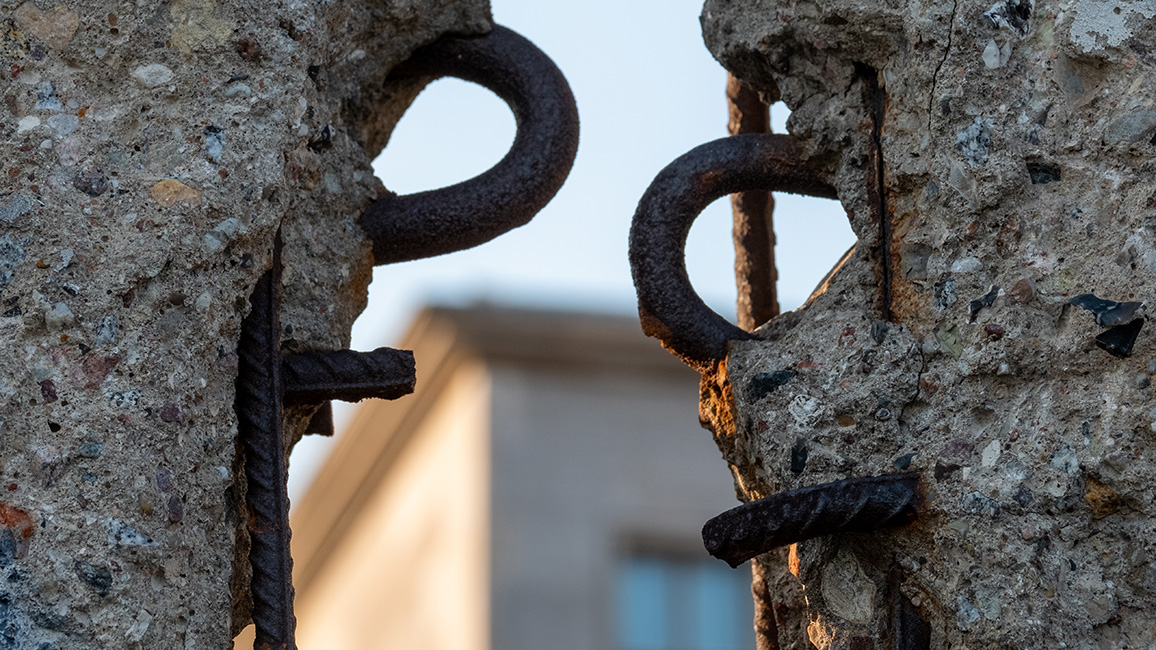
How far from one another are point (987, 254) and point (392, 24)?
3.07ft

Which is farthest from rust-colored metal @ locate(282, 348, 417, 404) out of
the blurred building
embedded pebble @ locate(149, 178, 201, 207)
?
the blurred building

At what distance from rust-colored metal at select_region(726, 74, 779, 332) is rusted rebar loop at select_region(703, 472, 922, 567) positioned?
0.78 meters

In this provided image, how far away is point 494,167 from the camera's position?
2.65m

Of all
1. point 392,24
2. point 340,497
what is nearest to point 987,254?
point 392,24

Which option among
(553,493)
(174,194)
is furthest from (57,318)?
(553,493)

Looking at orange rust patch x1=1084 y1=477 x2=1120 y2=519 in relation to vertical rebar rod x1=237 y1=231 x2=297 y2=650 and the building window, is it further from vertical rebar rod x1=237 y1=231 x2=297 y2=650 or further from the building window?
the building window

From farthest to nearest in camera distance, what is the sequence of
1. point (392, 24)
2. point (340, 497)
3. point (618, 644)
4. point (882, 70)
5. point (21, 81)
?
point (340, 497) < point (618, 644) < point (392, 24) < point (882, 70) < point (21, 81)

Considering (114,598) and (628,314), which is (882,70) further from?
(628,314)

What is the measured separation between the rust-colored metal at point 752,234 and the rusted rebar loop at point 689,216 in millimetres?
368

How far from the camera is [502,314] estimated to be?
9711mm

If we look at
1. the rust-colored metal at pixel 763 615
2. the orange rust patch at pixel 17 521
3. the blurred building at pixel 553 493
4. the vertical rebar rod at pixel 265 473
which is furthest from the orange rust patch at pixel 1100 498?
the blurred building at pixel 553 493

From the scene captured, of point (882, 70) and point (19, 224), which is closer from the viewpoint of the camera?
point (19, 224)

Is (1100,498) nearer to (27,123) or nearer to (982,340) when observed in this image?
(982,340)

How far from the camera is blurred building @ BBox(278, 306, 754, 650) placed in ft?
31.1
